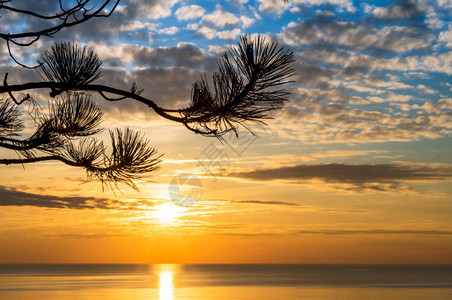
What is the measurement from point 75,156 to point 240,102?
2.14 m

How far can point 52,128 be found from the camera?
560cm

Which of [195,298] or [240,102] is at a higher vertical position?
[195,298]

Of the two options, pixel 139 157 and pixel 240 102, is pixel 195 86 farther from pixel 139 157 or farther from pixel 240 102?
pixel 139 157

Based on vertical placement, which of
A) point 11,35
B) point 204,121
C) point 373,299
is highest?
point 373,299

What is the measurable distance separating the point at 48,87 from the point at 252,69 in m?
1.86

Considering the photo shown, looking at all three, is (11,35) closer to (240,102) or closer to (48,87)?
(48,87)

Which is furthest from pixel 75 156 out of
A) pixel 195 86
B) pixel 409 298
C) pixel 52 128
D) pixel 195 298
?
pixel 409 298

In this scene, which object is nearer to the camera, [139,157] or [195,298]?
[139,157]

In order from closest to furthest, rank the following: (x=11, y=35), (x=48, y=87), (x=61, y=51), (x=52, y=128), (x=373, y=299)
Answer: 1. (x=11, y=35)
2. (x=48, y=87)
3. (x=61, y=51)
4. (x=52, y=128)
5. (x=373, y=299)

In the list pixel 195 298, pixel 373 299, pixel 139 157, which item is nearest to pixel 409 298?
pixel 373 299

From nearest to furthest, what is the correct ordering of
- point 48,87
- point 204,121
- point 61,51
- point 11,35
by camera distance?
point 11,35
point 48,87
point 204,121
point 61,51

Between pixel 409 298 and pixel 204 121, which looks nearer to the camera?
pixel 204 121

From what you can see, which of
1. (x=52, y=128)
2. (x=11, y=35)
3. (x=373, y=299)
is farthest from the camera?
(x=373, y=299)

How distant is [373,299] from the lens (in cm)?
4438
